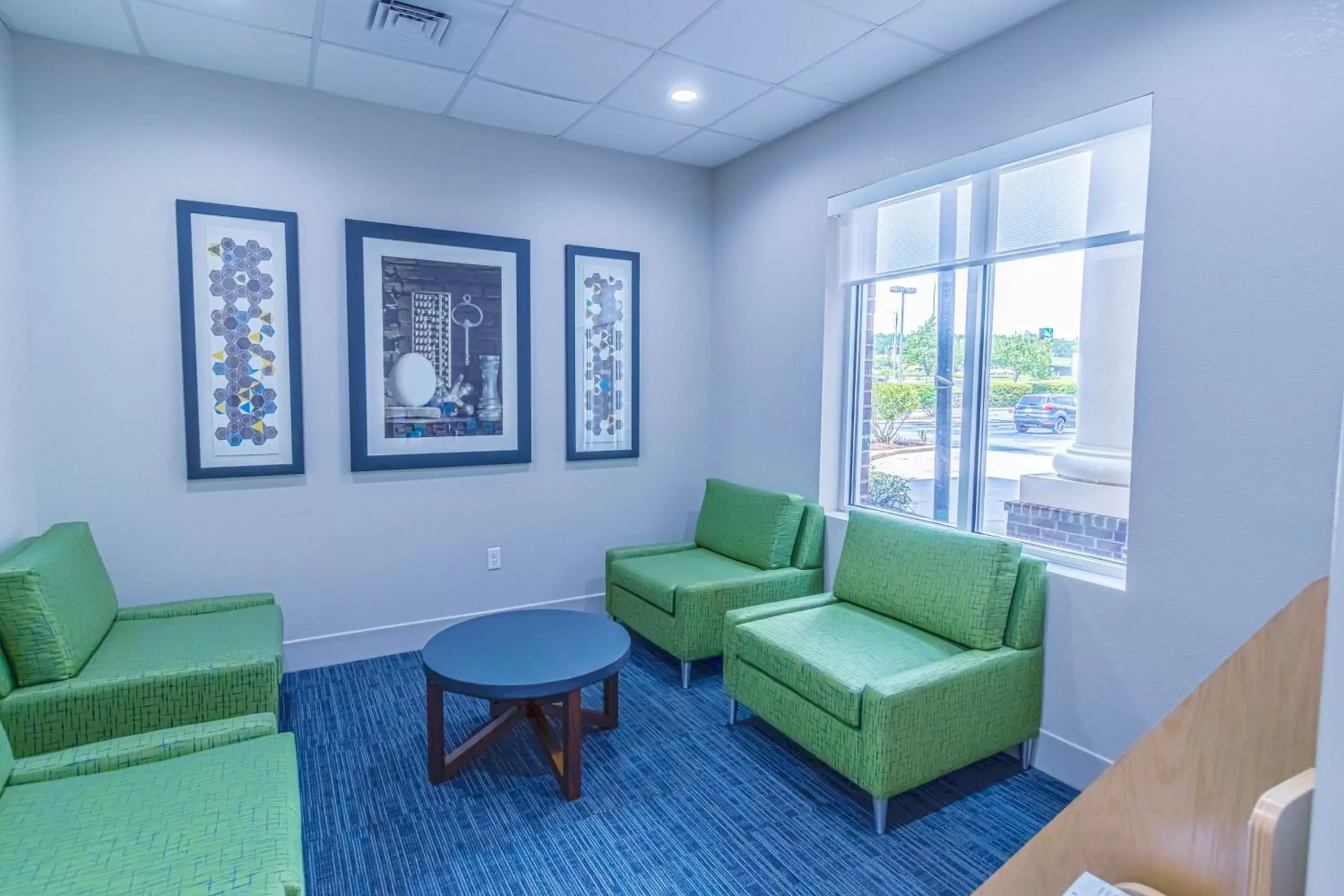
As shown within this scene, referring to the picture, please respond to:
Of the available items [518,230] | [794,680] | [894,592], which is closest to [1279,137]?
[894,592]

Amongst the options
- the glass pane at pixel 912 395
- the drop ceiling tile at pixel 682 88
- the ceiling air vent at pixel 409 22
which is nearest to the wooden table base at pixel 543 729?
the glass pane at pixel 912 395

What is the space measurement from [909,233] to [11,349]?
3487 millimetres

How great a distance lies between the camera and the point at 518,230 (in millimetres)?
3689

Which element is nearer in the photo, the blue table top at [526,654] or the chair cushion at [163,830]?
the chair cushion at [163,830]

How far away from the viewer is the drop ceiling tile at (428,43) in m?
2.43

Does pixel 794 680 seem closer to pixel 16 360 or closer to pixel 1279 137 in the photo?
pixel 1279 137

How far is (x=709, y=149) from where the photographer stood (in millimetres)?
3861

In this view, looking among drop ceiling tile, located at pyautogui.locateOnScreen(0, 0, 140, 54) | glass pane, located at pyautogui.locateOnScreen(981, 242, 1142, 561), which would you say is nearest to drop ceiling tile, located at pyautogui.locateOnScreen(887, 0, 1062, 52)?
glass pane, located at pyautogui.locateOnScreen(981, 242, 1142, 561)

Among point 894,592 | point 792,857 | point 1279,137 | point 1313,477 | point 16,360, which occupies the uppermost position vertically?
point 1279,137

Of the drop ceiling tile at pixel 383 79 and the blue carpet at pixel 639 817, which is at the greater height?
the drop ceiling tile at pixel 383 79

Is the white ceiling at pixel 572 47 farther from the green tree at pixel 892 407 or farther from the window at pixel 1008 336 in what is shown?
the green tree at pixel 892 407

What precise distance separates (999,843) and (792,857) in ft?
2.07

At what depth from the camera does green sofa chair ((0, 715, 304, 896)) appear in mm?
1354

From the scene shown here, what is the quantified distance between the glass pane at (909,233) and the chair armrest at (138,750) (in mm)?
2908
